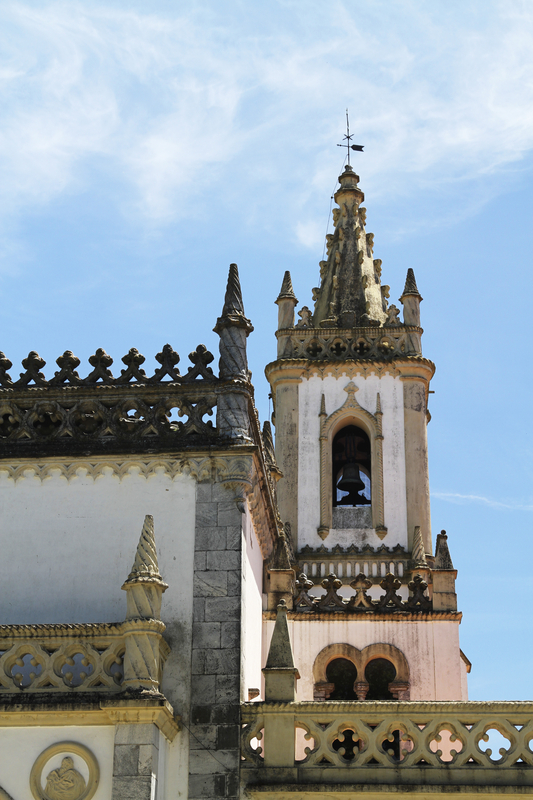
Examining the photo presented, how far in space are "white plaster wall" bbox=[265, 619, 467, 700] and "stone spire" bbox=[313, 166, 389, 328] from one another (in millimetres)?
12877

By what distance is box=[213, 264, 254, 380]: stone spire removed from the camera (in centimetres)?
1511

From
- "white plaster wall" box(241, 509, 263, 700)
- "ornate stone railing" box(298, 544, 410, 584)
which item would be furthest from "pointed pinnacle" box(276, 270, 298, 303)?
"white plaster wall" box(241, 509, 263, 700)

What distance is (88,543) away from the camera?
1445cm

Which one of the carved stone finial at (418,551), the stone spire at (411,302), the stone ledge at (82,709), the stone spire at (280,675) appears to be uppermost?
the stone spire at (411,302)

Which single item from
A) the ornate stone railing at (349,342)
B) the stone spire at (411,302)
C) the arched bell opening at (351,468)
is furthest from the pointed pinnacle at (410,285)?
the arched bell opening at (351,468)

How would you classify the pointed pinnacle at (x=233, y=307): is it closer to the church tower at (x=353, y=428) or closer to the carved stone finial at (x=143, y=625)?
the carved stone finial at (x=143, y=625)

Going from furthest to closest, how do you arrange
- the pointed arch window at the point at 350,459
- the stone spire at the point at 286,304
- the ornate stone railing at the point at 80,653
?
the stone spire at the point at 286,304, the pointed arch window at the point at 350,459, the ornate stone railing at the point at 80,653

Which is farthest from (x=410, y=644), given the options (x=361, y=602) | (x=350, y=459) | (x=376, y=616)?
(x=350, y=459)

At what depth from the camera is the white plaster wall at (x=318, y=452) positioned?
30.8m

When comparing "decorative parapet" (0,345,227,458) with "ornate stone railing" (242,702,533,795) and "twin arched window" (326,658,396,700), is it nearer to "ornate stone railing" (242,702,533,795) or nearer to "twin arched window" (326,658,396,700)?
"ornate stone railing" (242,702,533,795)

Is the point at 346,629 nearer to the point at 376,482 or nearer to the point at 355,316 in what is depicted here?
the point at 376,482

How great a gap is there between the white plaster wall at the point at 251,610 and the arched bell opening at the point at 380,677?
5639 millimetres

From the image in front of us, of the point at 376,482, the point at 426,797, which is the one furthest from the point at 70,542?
the point at 376,482

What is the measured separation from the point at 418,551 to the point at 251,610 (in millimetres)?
14434
